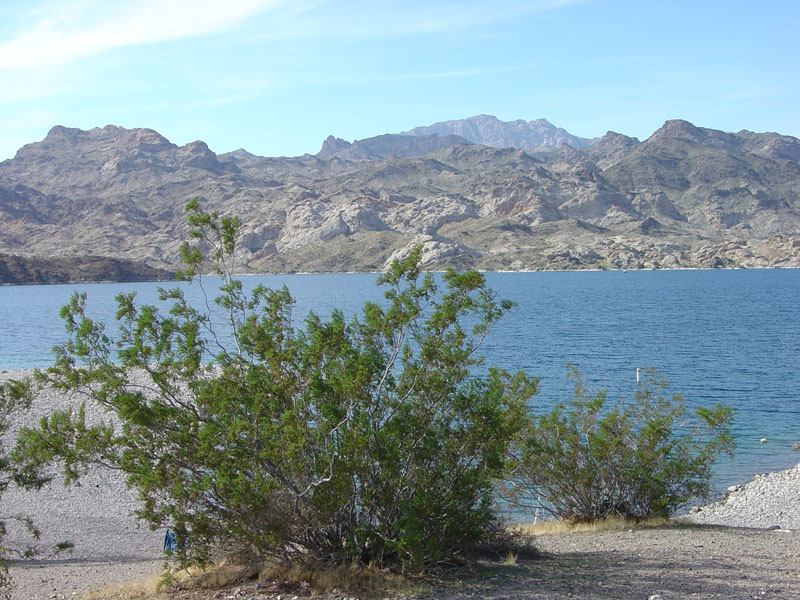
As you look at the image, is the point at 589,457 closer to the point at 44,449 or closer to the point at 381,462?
the point at 381,462

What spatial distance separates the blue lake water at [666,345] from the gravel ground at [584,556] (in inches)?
167

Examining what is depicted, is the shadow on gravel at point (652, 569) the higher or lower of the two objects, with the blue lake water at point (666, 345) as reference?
higher

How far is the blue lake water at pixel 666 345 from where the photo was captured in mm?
30580

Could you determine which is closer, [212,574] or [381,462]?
[381,462]

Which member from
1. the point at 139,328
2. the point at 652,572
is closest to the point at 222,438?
the point at 139,328

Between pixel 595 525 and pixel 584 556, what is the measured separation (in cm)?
337

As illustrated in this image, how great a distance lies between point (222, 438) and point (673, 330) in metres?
59.5

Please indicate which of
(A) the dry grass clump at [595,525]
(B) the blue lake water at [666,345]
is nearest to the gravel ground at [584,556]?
(A) the dry grass clump at [595,525]

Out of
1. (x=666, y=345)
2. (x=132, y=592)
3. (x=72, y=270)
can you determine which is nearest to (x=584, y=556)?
(x=132, y=592)

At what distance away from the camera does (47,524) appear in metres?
19.2

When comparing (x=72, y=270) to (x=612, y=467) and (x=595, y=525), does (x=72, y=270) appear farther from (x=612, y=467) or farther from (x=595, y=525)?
(x=595, y=525)

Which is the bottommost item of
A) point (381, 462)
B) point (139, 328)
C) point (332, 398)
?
point (381, 462)

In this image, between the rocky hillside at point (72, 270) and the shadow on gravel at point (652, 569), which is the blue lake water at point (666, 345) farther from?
the rocky hillside at point (72, 270)

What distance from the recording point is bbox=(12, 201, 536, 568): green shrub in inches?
357
